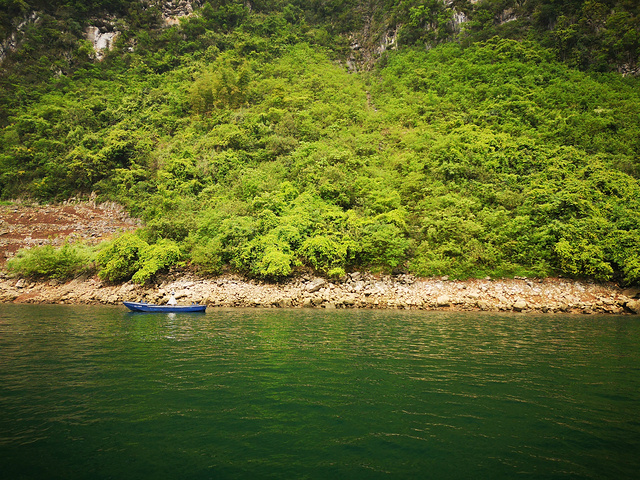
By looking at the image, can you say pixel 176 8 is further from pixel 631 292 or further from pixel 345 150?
pixel 631 292

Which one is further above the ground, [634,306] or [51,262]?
[51,262]

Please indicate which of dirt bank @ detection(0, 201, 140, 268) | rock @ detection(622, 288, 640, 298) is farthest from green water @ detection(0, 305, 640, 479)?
dirt bank @ detection(0, 201, 140, 268)

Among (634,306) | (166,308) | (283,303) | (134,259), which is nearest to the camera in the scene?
(166,308)

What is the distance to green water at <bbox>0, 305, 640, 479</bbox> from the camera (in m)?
5.38

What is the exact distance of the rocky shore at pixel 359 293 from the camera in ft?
89.8

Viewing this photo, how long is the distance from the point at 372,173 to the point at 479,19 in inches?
Answer: 2106

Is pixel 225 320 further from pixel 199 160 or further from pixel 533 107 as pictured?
pixel 533 107

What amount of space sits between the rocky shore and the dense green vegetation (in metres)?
1.38

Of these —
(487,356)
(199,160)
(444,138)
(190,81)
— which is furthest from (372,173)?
(190,81)

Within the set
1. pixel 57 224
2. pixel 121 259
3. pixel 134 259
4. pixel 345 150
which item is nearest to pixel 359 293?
pixel 345 150

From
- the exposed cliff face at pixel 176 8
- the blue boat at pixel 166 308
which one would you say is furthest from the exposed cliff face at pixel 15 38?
the blue boat at pixel 166 308

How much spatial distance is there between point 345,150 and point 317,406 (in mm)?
38184

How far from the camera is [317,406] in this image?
25.8 ft

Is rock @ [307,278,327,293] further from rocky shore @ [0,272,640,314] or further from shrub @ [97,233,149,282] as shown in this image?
shrub @ [97,233,149,282]
